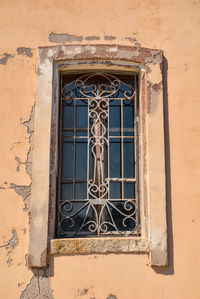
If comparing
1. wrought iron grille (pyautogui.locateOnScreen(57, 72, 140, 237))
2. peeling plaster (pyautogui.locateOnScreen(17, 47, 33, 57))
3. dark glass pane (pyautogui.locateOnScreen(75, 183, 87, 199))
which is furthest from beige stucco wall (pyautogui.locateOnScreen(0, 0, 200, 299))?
dark glass pane (pyautogui.locateOnScreen(75, 183, 87, 199))

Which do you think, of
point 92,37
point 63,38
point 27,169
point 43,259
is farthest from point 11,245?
point 92,37

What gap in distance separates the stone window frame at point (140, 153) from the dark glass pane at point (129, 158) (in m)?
0.12

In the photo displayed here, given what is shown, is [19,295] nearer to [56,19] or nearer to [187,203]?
[187,203]

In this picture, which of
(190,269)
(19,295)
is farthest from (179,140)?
(19,295)

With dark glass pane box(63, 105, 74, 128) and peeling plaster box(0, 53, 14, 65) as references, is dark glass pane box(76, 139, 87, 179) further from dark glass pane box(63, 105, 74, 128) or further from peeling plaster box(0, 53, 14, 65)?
peeling plaster box(0, 53, 14, 65)

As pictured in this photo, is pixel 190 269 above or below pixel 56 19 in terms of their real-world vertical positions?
below

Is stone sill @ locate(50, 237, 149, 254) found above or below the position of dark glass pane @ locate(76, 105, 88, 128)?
below

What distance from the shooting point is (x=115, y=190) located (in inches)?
174

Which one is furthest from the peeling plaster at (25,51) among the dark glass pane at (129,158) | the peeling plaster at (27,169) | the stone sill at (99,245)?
the stone sill at (99,245)

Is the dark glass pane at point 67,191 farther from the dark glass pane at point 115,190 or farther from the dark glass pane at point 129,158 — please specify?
the dark glass pane at point 129,158

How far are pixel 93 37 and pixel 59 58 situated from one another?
453mm

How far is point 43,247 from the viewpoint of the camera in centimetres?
407

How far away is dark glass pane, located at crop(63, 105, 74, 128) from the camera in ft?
15.0

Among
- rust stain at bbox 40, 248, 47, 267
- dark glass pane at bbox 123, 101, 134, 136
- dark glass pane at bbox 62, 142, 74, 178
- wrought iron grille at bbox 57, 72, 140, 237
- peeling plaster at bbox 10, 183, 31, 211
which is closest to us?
rust stain at bbox 40, 248, 47, 267
